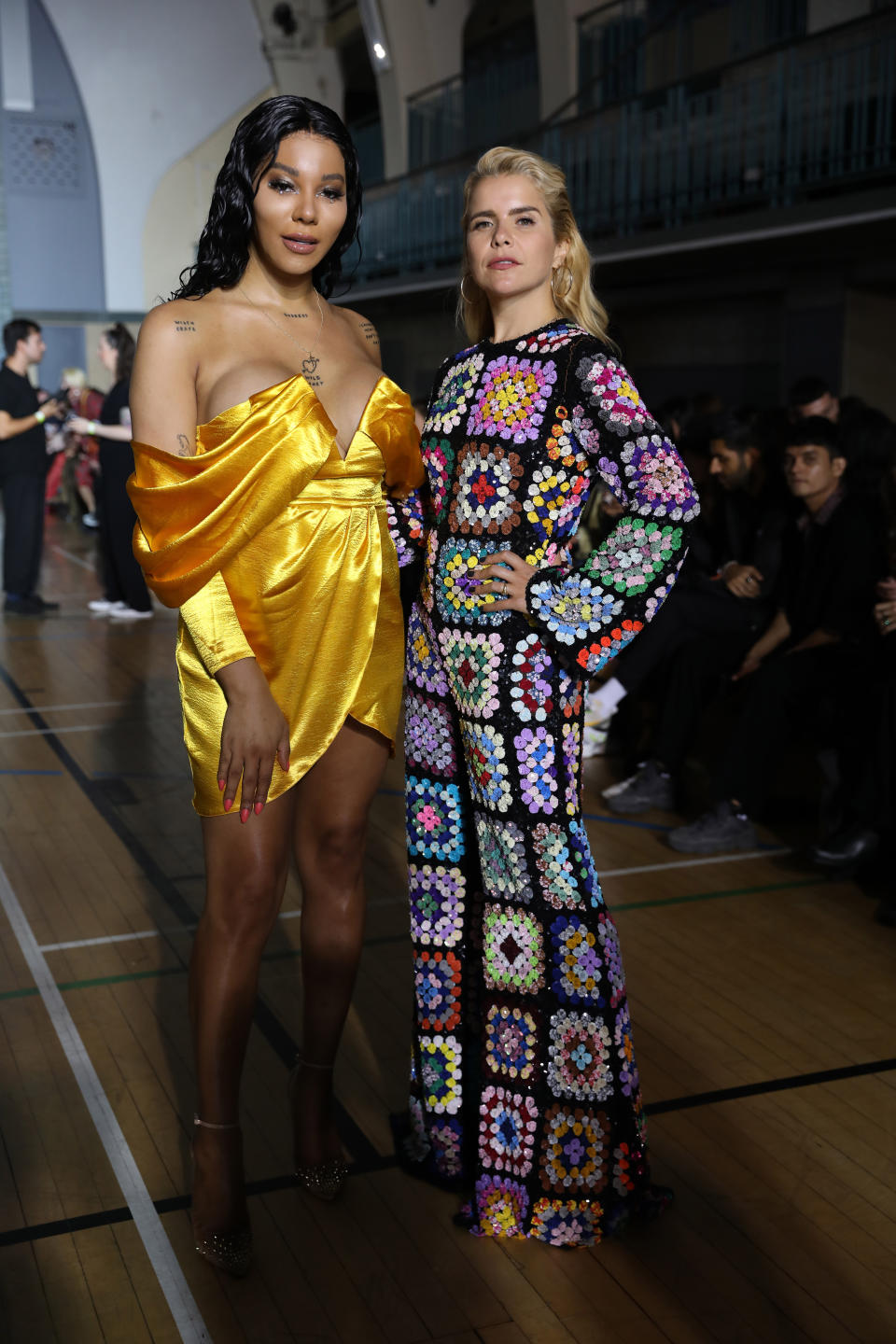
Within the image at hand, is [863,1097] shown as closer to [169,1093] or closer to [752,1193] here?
[752,1193]

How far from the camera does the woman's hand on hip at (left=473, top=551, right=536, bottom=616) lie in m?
2.00

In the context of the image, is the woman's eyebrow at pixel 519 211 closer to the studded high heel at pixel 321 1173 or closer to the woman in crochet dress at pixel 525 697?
the woman in crochet dress at pixel 525 697

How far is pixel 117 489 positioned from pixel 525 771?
21.8ft

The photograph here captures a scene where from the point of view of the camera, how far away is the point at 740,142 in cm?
947

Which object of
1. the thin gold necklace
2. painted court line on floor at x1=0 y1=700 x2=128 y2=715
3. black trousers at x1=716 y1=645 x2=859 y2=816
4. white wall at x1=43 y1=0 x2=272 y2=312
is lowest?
painted court line on floor at x1=0 y1=700 x2=128 y2=715

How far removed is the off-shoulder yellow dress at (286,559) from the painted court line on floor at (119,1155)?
73 centimetres

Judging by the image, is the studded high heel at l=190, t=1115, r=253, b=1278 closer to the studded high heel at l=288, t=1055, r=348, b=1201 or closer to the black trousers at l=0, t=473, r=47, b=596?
the studded high heel at l=288, t=1055, r=348, b=1201

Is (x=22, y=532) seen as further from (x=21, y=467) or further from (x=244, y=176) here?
(x=244, y=176)

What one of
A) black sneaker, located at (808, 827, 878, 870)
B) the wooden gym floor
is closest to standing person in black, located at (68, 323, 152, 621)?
the wooden gym floor

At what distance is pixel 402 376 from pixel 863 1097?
14309mm

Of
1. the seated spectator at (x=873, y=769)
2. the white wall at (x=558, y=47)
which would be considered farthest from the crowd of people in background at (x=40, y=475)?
the white wall at (x=558, y=47)

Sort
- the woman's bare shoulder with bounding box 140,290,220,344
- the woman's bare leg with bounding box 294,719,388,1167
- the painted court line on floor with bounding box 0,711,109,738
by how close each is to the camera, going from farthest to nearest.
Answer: the painted court line on floor with bounding box 0,711,109,738, the woman's bare leg with bounding box 294,719,388,1167, the woman's bare shoulder with bounding box 140,290,220,344

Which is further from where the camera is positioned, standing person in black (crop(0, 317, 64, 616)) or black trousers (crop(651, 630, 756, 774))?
standing person in black (crop(0, 317, 64, 616))

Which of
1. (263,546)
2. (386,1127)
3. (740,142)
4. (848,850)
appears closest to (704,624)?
(848,850)
